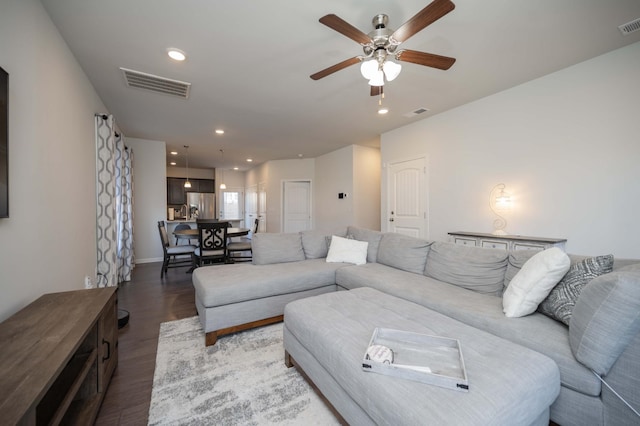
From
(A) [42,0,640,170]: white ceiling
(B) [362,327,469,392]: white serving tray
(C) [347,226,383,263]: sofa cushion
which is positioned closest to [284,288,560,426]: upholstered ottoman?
(B) [362,327,469,392]: white serving tray

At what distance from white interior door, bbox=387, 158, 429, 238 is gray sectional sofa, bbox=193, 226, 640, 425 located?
5.03ft

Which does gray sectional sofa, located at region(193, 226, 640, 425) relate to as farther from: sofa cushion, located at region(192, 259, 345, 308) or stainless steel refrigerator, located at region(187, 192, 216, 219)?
stainless steel refrigerator, located at region(187, 192, 216, 219)

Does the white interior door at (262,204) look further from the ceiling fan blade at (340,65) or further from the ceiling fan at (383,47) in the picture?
the ceiling fan at (383,47)

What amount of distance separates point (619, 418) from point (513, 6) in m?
2.63

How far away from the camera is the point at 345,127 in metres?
4.84


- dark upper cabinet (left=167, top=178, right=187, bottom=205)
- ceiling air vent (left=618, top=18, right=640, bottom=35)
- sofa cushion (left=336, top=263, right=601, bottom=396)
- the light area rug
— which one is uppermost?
ceiling air vent (left=618, top=18, right=640, bottom=35)

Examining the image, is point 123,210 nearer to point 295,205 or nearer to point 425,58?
point 295,205

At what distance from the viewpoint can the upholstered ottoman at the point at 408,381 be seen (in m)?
0.91

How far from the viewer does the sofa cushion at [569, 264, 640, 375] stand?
3.63 feet

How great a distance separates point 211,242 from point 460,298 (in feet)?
12.2

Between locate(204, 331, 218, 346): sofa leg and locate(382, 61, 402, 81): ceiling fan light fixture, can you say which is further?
locate(204, 331, 218, 346): sofa leg

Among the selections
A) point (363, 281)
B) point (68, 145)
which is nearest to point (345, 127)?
point (363, 281)

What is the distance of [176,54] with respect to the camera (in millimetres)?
2492

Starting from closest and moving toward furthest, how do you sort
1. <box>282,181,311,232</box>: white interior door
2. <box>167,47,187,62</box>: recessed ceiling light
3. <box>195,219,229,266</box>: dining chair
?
<box>167,47,187,62</box>: recessed ceiling light < <box>195,219,229,266</box>: dining chair < <box>282,181,311,232</box>: white interior door
